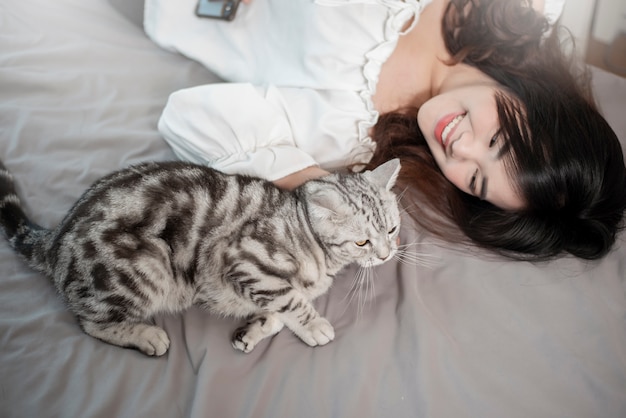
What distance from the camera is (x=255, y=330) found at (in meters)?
1.12

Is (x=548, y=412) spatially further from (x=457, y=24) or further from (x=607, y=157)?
(x=457, y=24)

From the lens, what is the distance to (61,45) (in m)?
1.61

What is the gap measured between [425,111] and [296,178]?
45cm

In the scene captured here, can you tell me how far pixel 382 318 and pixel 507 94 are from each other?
0.79 meters

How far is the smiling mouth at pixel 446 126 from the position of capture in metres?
1.35

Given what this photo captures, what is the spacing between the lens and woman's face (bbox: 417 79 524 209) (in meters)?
1.30

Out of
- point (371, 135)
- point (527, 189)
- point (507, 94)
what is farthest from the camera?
point (371, 135)

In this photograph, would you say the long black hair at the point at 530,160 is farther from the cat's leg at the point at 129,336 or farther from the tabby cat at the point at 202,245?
the cat's leg at the point at 129,336

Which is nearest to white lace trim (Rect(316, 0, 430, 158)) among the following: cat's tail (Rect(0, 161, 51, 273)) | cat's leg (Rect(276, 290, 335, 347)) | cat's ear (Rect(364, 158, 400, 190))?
cat's ear (Rect(364, 158, 400, 190))

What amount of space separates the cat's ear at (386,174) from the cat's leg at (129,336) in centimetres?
67

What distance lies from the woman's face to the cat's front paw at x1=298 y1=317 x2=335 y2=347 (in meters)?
0.62

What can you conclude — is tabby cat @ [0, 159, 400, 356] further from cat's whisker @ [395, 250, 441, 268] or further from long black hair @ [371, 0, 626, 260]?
long black hair @ [371, 0, 626, 260]

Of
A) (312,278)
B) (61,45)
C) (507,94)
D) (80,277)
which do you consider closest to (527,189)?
(507,94)

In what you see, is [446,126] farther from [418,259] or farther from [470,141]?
[418,259]
